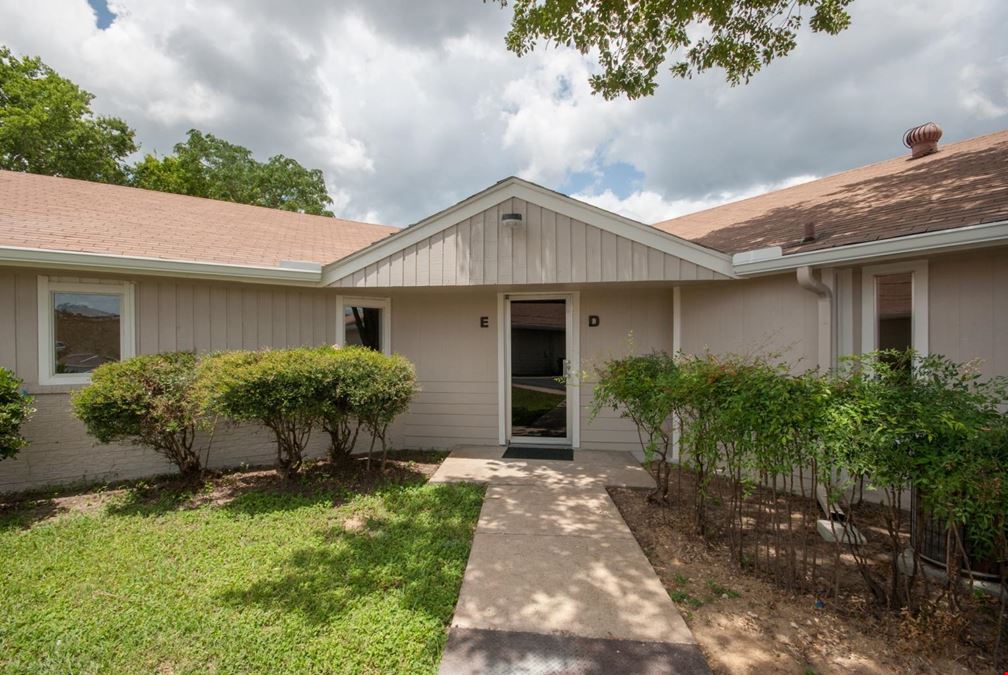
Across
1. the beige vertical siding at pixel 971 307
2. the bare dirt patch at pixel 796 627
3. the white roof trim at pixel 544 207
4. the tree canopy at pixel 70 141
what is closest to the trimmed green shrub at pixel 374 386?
the white roof trim at pixel 544 207

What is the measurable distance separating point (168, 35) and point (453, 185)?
10.4m

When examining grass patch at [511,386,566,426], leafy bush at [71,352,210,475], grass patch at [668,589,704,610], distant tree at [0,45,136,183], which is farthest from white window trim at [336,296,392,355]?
distant tree at [0,45,136,183]

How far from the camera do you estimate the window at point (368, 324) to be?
6699 millimetres

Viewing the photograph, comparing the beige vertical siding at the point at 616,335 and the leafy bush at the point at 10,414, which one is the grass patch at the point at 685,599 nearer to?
the beige vertical siding at the point at 616,335

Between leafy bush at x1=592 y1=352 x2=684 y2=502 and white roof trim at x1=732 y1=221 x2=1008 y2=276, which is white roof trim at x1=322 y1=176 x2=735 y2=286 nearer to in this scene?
white roof trim at x1=732 y1=221 x2=1008 y2=276

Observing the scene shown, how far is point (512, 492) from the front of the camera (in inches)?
185

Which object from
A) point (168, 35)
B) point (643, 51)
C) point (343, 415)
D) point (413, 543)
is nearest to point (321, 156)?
point (168, 35)

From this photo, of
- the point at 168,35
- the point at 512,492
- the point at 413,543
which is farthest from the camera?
the point at 168,35

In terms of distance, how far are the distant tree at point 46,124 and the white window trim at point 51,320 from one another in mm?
16294

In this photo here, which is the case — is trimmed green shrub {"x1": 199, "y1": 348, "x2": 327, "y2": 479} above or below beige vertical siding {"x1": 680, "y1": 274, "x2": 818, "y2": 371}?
below

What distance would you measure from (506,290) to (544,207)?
1.38 meters

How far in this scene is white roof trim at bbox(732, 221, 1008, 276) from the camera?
3.30m

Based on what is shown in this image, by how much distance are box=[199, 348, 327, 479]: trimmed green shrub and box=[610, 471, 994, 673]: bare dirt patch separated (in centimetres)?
364

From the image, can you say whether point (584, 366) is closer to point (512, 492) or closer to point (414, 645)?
point (512, 492)
